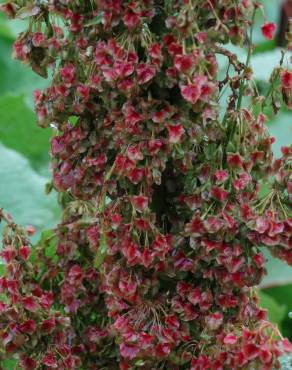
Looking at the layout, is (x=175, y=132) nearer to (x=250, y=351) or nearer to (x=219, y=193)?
(x=219, y=193)

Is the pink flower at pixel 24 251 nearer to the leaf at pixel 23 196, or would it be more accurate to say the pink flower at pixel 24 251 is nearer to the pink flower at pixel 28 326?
the pink flower at pixel 28 326

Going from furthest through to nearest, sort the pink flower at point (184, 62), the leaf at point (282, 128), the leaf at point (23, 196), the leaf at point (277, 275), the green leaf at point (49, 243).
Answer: the leaf at point (282, 128), the leaf at point (277, 275), the leaf at point (23, 196), the green leaf at point (49, 243), the pink flower at point (184, 62)

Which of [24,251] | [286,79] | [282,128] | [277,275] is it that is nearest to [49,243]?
[24,251]

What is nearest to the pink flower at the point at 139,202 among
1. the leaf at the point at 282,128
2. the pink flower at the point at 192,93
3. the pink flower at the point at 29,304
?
the pink flower at the point at 192,93

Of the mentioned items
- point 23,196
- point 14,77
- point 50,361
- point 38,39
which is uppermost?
point 14,77

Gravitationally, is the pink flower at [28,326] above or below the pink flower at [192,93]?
below

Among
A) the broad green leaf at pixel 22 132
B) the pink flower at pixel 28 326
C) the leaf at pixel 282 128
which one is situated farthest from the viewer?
the leaf at pixel 282 128

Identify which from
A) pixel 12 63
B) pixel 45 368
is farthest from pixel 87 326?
pixel 12 63

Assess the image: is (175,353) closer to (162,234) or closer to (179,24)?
(162,234)
